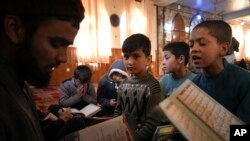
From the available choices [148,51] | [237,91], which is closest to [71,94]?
[148,51]

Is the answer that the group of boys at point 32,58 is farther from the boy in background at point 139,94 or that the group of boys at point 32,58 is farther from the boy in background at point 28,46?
the boy in background at point 139,94

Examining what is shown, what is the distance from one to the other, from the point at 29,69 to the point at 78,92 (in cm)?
245

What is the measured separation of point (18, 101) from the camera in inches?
22.5

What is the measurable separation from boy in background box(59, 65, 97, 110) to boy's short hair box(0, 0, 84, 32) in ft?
8.05

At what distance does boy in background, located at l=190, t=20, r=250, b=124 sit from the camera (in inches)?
43.5

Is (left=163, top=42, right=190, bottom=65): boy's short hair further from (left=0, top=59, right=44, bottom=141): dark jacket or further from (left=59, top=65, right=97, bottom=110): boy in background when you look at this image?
(left=0, top=59, right=44, bottom=141): dark jacket

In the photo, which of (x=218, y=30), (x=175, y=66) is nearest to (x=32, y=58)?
(x=218, y=30)

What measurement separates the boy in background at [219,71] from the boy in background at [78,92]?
1.98 meters

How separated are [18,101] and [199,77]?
1.07 m

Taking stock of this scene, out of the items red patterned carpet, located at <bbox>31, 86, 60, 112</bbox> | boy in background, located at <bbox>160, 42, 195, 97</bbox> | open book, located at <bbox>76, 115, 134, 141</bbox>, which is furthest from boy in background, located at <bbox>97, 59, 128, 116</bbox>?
open book, located at <bbox>76, 115, 134, 141</bbox>

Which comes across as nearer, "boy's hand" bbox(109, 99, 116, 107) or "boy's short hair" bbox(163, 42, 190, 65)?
"boy's short hair" bbox(163, 42, 190, 65)

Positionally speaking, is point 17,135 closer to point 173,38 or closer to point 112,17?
point 112,17

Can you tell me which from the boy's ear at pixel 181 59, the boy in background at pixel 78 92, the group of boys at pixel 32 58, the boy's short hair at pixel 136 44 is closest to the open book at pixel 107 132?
the group of boys at pixel 32 58

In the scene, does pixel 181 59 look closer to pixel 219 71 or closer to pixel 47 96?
pixel 219 71
